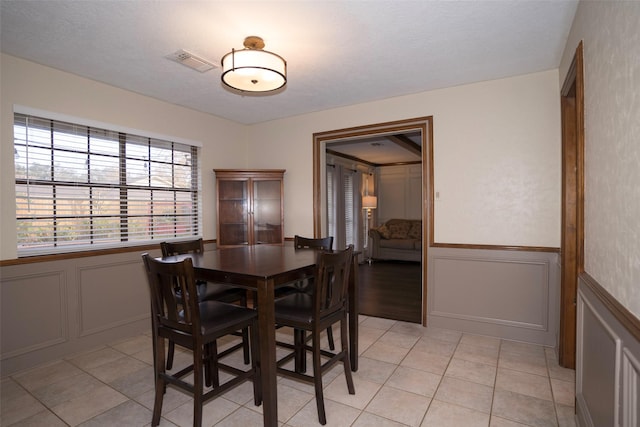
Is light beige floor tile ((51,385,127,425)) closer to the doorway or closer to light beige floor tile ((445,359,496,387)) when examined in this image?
light beige floor tile ((445,359,496,387))

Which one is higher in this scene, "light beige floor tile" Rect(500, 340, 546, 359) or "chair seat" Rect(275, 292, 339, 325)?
"chair seat" Rect(275, 292, 339, 325)

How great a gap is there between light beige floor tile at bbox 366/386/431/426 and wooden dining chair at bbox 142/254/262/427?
31.0 inches

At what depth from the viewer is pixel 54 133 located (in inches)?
115

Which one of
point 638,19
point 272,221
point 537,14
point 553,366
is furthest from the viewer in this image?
point 272,221

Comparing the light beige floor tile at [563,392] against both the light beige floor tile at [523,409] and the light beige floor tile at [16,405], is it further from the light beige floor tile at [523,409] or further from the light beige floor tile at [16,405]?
the light beige floor tile at [16,405]

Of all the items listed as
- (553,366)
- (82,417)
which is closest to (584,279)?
(553,366)

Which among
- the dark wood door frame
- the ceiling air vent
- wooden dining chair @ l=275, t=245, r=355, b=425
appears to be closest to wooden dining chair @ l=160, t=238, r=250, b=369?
wooden dining chair @ l=275, t=245, r=355, b=425

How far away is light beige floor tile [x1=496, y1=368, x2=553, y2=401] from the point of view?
227 cm

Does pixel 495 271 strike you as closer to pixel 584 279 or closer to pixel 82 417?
pixel 584 279

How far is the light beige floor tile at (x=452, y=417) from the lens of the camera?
1956mm

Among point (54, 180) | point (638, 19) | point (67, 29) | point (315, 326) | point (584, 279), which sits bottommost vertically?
point (315, 326)

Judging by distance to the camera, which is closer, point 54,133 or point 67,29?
→ point 67,29

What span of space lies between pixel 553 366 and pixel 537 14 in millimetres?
2602

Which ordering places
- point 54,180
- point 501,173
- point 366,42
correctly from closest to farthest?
1. point 366,42
2. point 54,180
3. point 501,173
